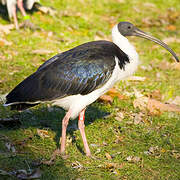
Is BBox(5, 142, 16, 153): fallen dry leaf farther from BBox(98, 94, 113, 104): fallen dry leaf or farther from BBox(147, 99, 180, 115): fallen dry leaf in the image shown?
BBox(147, 99, 180, 115): fallen dry leaf

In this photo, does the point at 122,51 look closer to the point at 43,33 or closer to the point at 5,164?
the point at 5,164

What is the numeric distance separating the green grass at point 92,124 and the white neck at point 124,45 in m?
1.23

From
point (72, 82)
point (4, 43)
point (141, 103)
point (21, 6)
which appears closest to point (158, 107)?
point (141, 103)

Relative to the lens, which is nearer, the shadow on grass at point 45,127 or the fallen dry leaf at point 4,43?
the shadow on grass at point 45,127

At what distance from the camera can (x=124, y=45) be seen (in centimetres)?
511

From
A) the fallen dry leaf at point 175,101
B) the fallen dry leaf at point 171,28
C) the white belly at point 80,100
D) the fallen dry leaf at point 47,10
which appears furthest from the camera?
the fallen dry leaf at point 171,28

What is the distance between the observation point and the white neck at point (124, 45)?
16.6 feet

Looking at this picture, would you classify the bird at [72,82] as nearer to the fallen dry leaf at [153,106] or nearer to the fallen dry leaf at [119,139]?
the fallen dry leaf at [119,139]

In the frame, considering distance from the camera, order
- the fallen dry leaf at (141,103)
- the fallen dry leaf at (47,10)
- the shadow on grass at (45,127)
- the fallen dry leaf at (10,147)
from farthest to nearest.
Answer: the fallen dry leaf at (47,10) → the fallen dry leaf at (141,103) → the fallen dry leaf at (10,147) → the shadow on grass at (45,127)

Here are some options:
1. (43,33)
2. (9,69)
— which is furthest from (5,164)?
(43,33)

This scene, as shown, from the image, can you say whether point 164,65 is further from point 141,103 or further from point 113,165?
point 113,165

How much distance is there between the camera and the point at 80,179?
415 cm

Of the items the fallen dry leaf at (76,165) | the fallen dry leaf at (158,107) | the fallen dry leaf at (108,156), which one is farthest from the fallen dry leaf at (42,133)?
the fallen dry leaf at (158,107)

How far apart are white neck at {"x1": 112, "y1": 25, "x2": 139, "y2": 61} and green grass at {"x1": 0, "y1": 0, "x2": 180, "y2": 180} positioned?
1.23 meters
